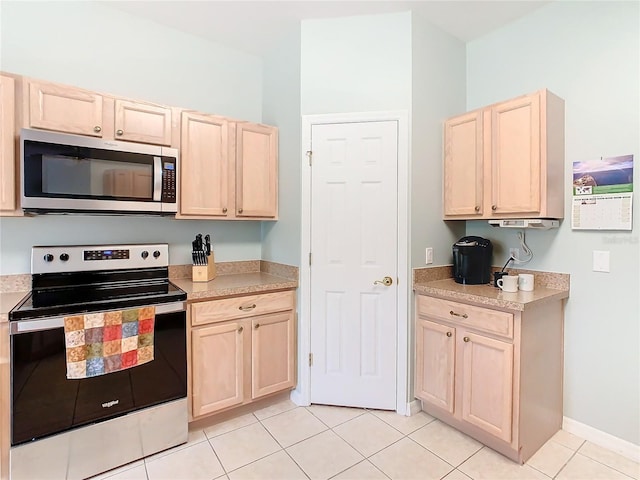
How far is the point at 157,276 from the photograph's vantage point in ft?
7.97

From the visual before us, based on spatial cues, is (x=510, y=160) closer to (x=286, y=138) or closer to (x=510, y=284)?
(x=510, y=284)

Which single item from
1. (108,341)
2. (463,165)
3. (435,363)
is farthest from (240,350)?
(463,165)

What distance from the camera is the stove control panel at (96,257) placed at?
2047mm

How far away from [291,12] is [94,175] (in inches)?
68.3

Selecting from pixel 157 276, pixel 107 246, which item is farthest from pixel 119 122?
pixel 157 276

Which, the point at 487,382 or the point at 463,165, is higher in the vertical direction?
the point at 463,165

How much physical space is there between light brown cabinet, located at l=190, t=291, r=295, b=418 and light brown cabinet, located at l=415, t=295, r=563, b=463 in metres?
1.00

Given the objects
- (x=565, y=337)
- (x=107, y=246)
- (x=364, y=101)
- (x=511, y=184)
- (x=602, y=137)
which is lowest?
(x=565, y=337)

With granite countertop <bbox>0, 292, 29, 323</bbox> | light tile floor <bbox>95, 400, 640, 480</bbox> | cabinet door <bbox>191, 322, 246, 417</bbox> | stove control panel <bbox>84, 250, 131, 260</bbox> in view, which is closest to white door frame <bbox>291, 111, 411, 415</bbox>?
light tile floor <bbox>95, 400, 640, 480</bbox>

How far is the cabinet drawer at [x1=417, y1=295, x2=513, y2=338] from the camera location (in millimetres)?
1899

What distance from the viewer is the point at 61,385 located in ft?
5.46

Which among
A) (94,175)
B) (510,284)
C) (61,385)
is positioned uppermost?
(94,175)

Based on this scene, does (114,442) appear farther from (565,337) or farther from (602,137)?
(602,137)

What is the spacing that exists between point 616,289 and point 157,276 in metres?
3.00
